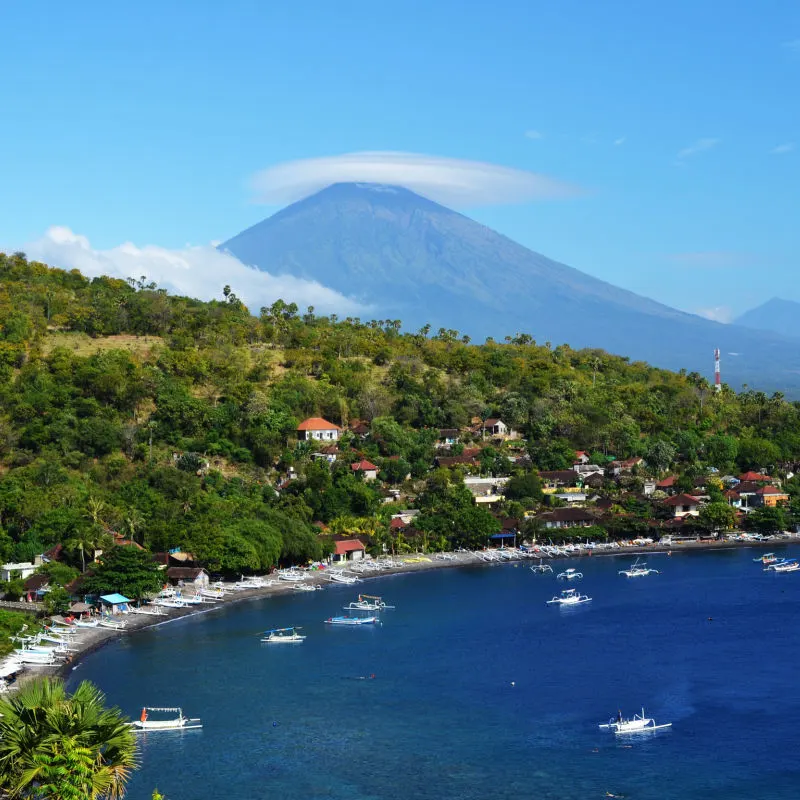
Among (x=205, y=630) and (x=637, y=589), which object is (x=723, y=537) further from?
(x=205, y=630)

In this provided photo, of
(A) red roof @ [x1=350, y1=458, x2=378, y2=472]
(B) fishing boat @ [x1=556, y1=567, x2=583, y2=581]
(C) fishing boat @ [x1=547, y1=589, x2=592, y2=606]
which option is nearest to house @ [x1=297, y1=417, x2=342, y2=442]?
(A) red roof @ [x1=350, y1=458, x2=378, y2=472]

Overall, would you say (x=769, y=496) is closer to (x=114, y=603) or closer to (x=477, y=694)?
(x=477, y=694)

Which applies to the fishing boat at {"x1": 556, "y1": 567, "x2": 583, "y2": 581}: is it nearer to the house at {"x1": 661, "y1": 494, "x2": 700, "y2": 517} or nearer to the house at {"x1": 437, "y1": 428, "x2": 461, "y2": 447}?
the house at {"x1": 661, "y1": 494, "x2": 700, "y2": 517}

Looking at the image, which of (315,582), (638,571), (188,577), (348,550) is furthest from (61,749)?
(638,571)

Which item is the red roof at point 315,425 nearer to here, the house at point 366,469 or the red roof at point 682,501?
the house at point 366,469

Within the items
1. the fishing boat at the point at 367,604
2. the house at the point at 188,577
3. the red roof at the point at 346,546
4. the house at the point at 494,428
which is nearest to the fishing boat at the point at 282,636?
the fishing boat at the point at 367,604

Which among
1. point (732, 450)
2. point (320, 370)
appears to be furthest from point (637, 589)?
point (320, 370)
